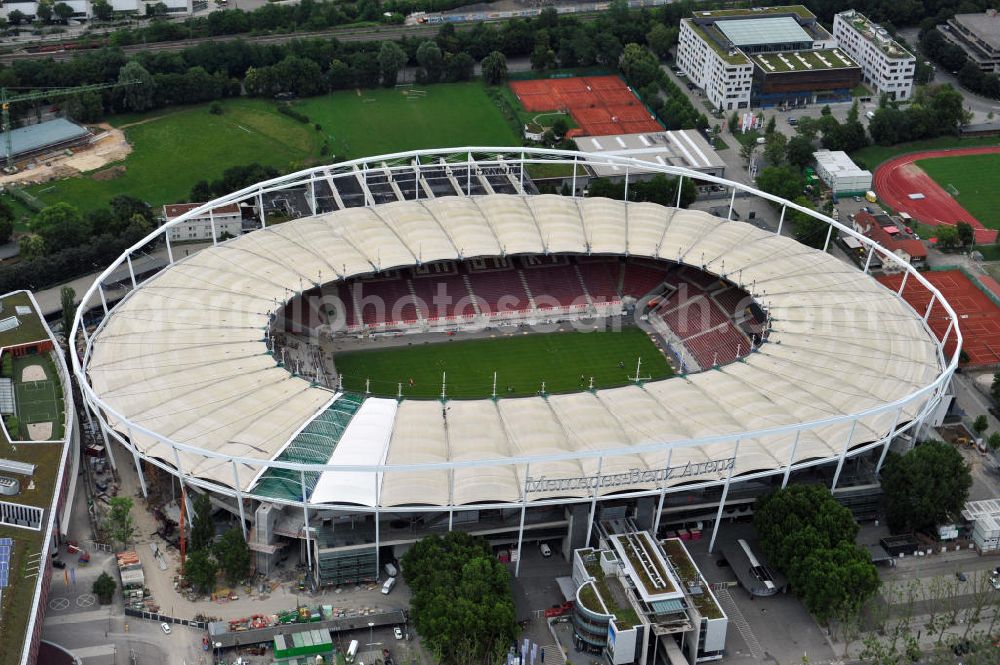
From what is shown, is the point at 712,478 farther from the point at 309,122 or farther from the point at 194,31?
the point at 194,31

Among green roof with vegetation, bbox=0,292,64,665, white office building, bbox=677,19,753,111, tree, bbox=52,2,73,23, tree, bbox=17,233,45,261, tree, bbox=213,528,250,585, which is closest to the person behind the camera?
green roof with vegetation, bbox=0,292,64,665

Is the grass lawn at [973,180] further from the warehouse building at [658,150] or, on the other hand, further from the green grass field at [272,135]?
the green grass field at [272,135]

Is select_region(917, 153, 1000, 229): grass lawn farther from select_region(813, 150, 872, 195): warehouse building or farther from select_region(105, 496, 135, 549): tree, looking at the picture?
select_region(105, 496, 135, 549): tree

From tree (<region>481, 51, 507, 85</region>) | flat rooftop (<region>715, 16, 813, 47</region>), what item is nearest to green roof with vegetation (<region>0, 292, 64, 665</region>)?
tree (<region>481, 51, 507, 85</region>)

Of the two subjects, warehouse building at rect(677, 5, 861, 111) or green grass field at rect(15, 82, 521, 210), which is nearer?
green grass field at rect(15, 82, 521, 210)

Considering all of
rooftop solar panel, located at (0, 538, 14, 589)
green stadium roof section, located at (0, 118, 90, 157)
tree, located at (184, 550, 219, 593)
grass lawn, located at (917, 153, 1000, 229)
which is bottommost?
tree, located at (184, 550, 219, 593)

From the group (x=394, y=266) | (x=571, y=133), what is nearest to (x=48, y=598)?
(x=394, y=266)
